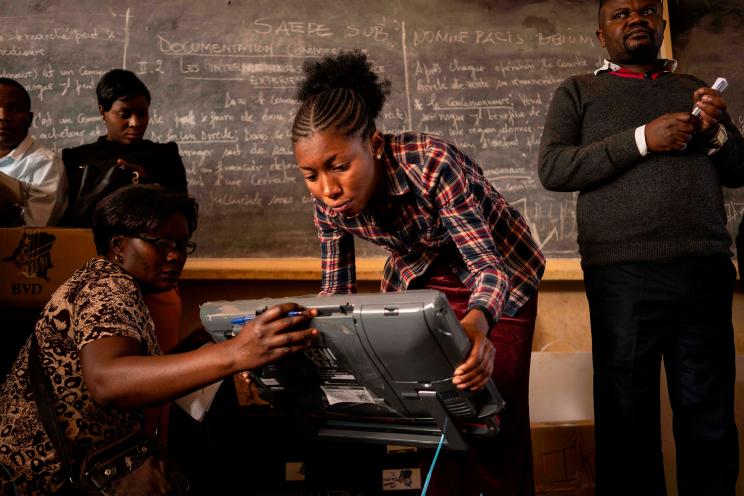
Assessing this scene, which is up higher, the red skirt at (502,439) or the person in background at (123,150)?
the person in background at (123,150)

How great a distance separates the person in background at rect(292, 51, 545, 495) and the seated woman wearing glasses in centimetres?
37

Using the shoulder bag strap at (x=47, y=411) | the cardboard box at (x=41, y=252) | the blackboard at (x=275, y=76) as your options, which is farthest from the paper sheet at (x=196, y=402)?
the blackboard at (x=275, y=76)

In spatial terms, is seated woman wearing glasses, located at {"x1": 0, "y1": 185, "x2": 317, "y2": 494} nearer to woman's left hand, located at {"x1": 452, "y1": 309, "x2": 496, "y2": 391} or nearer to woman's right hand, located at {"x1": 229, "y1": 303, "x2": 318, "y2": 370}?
woman's right hand, located at {"x1": 229, "y1": 303, "x2": 318, "y2": 370}

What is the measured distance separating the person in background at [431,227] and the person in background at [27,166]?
1334 millimetres

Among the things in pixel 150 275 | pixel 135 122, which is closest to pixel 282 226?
pixel 135 122

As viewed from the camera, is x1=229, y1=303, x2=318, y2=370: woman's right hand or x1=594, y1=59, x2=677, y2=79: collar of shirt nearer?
x1=229, y1=303, x2=318, y2=370: woman's right hand

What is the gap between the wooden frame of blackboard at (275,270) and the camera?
3.10 metres

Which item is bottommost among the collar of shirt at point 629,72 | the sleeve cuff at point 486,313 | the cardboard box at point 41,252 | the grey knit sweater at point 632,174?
the sleeve cuff at point 486,313

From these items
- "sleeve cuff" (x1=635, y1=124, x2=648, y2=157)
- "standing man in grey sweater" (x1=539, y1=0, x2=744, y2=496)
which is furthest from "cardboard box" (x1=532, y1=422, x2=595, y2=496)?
"sleeve cuff" (x1=635, y1=124, x2=648, y2=157)

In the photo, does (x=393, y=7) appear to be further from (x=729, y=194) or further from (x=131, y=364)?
(x=131, y=364)

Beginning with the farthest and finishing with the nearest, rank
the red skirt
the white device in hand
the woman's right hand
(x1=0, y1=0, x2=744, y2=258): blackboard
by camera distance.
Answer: (x1=0, y1=0, x2=744, y2=258): blackboard, the white device in hand, the red skirt, the woman's right hand

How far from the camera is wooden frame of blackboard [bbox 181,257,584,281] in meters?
3.10

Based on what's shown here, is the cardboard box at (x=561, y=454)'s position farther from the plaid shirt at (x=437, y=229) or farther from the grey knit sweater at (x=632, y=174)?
the plaid shirt at (x=437, y=229)

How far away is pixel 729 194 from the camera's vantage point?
335 centimetres
